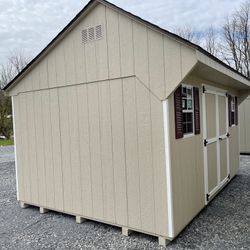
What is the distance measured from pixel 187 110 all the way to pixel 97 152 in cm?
133

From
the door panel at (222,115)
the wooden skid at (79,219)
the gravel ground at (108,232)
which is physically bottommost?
the gravel ground at (108,232)

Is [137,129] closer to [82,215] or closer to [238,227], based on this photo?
[82,215]

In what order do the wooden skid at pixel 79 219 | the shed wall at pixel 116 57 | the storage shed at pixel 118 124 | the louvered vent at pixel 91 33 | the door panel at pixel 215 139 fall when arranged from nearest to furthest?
the shed wall at pixel 116 57, the storage shed at pixel 118 124, the louvered vent at pixel 91 33, the wooden skid at pixel 79 219, the door panel at pixel 215 139

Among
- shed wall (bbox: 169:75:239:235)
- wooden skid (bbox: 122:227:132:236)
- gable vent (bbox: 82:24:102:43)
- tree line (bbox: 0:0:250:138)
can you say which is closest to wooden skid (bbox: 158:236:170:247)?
shed wall (bbox: 169:75:239:235)

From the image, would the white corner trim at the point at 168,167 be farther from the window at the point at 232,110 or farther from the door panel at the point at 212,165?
the window at the point at 232,110

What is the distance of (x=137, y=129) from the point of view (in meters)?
3.05

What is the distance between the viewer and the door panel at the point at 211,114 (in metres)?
4.16

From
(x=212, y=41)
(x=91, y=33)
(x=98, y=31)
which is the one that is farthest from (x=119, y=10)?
(x=212, y=41)

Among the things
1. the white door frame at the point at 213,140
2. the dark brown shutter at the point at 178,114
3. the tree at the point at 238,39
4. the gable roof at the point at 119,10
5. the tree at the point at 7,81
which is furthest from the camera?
the tree at the point at 7,81

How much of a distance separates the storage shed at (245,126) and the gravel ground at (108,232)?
506 cm

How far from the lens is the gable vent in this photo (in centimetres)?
326

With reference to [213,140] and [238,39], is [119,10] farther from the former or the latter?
[238,39]

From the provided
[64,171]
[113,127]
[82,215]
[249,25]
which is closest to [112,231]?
[82,215]

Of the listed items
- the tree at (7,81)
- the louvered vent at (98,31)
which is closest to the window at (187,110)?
the louvered vent at (98,31)
